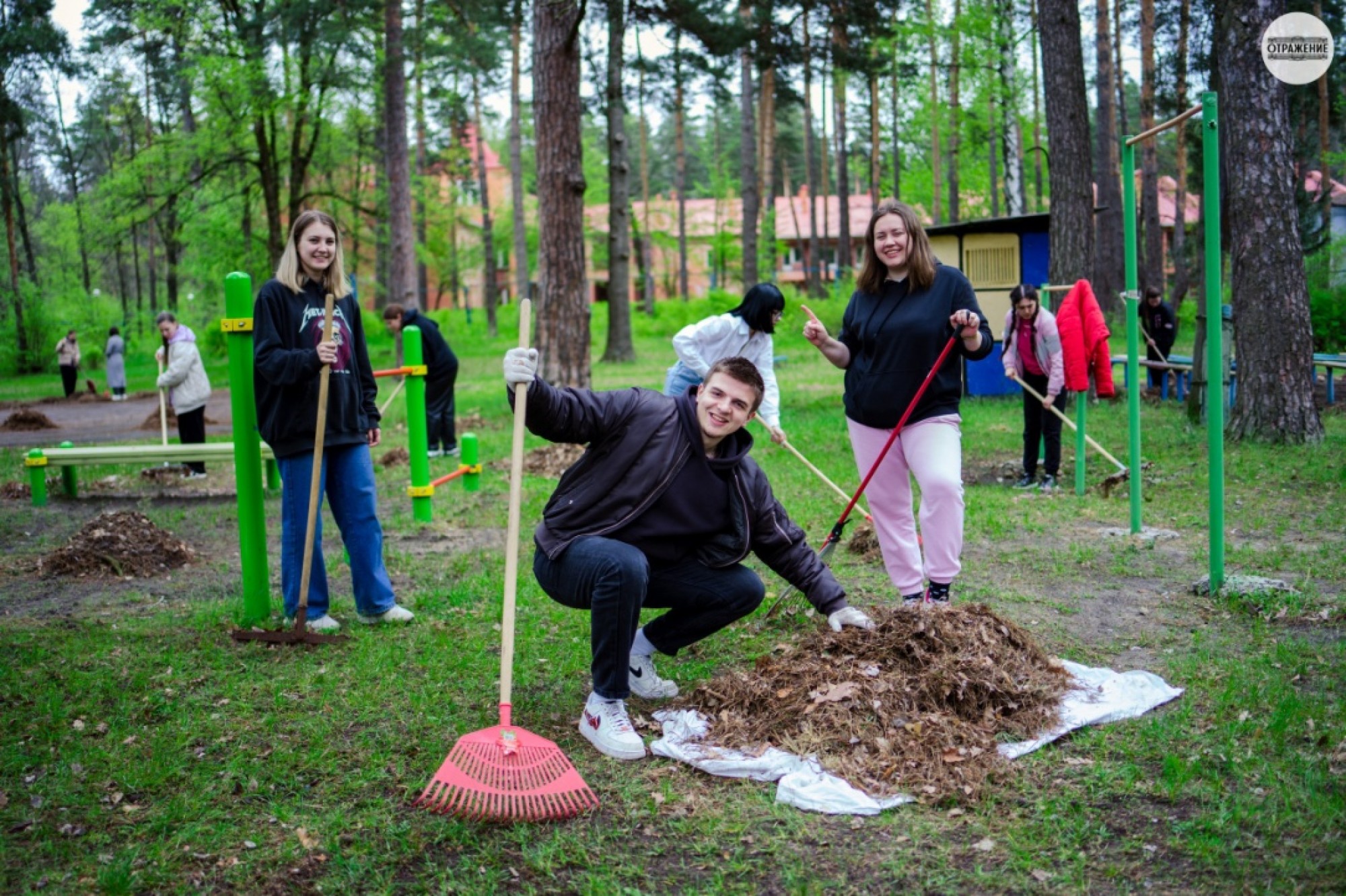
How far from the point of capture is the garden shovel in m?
4.89

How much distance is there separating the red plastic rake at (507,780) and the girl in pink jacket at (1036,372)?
649 centimetres

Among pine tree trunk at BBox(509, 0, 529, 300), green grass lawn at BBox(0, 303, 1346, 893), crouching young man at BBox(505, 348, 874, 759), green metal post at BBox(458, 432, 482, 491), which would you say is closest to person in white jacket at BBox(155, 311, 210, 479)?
green metal post at BBox(458, 432, 482, 491)

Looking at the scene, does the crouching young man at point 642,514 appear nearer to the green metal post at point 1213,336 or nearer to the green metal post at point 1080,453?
the green metal post at point 1213,336

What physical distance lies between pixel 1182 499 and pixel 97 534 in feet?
23.5

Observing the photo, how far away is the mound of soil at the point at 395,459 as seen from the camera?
462 inches

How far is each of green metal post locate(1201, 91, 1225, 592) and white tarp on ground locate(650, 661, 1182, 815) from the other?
4.49 ft

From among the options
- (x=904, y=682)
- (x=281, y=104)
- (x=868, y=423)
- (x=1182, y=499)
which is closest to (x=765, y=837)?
(x=904, y=682)

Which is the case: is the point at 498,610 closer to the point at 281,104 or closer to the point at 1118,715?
the point at 1118,715

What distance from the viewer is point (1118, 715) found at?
394cm

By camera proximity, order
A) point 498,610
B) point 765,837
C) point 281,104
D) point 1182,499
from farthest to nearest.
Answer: point 281,104 < point 1182,499 < point 498,610 < point 765,837

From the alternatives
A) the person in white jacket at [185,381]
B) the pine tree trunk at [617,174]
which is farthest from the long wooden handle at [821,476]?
the pine tree trunk at [617,174]

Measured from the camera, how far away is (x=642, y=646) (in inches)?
171

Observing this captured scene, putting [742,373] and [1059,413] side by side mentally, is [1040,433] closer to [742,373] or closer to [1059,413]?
[1059,413]

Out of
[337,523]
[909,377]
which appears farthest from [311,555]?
[909,377]
